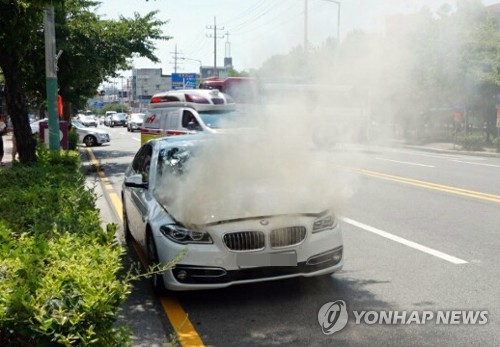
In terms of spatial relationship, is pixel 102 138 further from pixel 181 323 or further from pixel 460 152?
pixel 181 323

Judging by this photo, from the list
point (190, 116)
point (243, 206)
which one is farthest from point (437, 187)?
point (243, 206)

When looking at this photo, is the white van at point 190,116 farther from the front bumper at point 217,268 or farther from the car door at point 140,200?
the front bumper at point 217,268

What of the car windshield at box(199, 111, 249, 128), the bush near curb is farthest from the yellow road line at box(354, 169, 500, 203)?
the bush near curb

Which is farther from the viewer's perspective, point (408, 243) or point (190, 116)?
point (190, 116)

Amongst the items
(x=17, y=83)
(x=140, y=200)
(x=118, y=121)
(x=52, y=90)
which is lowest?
(x=118, y=121)

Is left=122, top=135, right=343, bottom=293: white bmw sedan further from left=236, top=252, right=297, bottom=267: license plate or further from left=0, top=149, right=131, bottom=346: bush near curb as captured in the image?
left=0, top=149, right=131, bottom=346: bush near curb

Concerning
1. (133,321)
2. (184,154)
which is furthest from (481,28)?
(133,321)

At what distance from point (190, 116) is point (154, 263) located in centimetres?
984

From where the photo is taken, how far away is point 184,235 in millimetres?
5195

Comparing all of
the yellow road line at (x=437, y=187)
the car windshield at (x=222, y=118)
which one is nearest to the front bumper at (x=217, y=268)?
the yellow road line at (x=437, y=187)

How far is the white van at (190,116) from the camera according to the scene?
14602mm

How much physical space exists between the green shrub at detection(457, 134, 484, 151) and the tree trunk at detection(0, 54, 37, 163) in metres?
21.8

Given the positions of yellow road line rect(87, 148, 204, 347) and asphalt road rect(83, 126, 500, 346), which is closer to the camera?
yellow road line rect(87, 148, 204, 347)

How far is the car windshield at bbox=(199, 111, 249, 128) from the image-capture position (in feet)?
47.0
